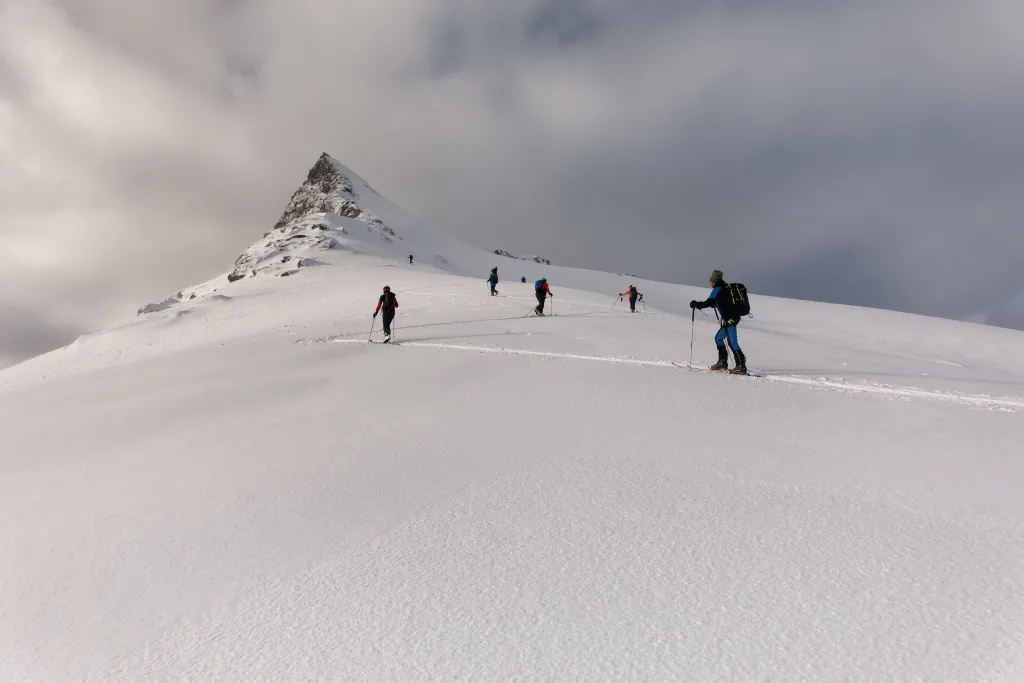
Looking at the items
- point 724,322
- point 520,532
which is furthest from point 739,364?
point 520,532

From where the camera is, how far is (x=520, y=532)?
12.2 feet

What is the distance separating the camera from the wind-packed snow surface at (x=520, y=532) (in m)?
2.60

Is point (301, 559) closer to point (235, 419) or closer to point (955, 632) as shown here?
point (955, 632)

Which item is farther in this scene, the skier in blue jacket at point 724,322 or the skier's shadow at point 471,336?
the skier's shadow at point 471,336

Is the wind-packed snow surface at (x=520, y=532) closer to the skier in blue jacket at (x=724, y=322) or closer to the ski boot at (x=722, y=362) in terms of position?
the skier in blue jacket at (x=724, y=322)

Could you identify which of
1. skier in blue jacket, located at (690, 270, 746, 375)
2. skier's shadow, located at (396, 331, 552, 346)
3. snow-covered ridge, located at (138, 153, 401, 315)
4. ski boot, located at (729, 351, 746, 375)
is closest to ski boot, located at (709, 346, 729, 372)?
skier in blue jacket, located at (690, 270, 746, 375)

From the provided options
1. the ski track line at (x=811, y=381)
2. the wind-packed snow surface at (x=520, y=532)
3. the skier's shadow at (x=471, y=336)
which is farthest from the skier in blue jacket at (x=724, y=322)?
the skier's shadow at (x=471, y=336)

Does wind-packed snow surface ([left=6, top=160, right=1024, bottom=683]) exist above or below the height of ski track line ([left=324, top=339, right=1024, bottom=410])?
below

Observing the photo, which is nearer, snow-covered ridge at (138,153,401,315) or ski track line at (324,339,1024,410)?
ski track line at (324,339,1024,410)

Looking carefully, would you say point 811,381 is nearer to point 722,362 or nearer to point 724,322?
point 722,362

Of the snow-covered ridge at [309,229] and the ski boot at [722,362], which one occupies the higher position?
the snow-covered ridge at [309,229]

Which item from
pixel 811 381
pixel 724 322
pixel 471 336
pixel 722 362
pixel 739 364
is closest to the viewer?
pixel 811 381

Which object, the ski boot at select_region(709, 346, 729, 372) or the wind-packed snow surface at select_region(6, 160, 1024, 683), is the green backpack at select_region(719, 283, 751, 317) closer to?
the ski boot at select_region(709, 346, 729, 372)

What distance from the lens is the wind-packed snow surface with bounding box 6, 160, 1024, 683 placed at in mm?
2604
